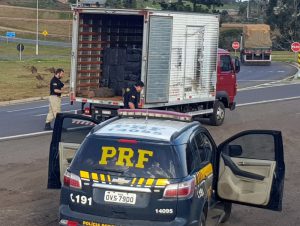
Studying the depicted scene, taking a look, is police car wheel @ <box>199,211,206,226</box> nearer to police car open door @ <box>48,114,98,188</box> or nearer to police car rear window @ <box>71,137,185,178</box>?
police car rear window @ <box>71,137,185,178</box>

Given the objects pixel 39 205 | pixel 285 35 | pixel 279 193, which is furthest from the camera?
pixel 285 35

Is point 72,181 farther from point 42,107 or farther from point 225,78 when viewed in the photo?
point 42,107

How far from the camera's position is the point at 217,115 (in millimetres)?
21141

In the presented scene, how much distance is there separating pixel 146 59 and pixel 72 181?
10.2 metres

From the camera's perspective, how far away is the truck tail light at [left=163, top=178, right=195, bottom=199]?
7555 millimetres

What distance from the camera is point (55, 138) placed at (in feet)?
32.2

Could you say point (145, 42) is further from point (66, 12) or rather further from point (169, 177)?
point (66, 12)

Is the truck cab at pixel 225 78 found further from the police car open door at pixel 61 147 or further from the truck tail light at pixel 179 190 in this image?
the truck tail light at pixel 179 190

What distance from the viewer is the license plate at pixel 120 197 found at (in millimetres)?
7574

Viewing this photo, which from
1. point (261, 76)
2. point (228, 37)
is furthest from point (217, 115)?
point (228, 37)

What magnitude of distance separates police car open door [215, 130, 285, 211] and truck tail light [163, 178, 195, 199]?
1808mm

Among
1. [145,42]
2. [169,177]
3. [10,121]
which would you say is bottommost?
[10,121]

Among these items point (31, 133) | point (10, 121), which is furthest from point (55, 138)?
point (10, 121)

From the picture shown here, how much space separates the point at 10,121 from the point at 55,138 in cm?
1228
